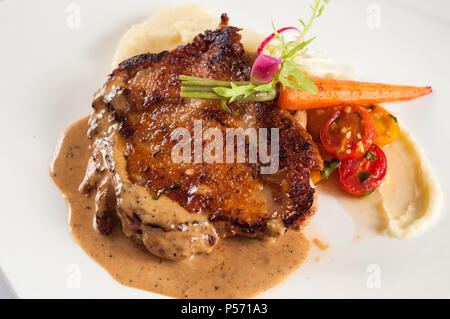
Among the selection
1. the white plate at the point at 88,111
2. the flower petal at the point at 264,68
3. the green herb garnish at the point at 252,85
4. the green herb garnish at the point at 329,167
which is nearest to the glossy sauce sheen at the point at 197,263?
the white plate at the point at 88,111

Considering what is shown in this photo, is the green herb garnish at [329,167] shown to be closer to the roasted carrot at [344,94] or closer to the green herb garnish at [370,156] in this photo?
the green herb garnish at [370,156]

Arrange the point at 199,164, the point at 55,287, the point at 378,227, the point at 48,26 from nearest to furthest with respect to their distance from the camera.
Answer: the point at 55,287, the point at 199,164, the point at 378,227, the point at 48,26

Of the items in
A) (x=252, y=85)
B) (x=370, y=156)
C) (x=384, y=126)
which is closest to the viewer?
(x=252, y=85)

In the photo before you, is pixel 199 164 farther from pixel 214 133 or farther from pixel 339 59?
pixel 339 59

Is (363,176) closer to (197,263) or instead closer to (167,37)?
(197,263)

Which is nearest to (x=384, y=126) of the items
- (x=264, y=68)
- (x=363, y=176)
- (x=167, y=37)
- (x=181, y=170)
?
(x=363, y=176)

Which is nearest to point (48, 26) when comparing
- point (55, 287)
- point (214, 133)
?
point (214, 133)
